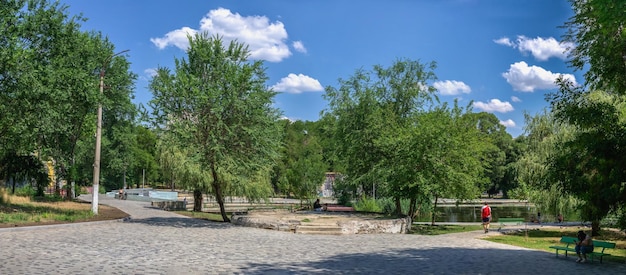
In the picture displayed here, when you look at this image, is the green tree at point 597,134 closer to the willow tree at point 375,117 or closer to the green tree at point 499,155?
the willow tree at point 375,117

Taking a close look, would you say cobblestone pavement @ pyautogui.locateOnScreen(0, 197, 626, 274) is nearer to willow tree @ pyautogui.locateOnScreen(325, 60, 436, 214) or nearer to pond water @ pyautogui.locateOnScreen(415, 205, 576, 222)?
willow tree @ pyautogui.locateOnScreen(325, 60, 436, 214)

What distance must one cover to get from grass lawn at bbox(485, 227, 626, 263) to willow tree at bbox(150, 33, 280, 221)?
11907 millimetres

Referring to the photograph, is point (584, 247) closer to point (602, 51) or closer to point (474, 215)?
point (602, 51)

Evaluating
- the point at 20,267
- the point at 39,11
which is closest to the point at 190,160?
the point at 39,11

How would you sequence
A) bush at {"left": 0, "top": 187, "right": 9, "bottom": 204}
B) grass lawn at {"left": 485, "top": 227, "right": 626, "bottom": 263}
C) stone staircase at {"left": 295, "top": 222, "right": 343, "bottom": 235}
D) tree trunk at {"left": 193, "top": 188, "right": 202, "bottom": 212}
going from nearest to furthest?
1. grass lawn at {"left": 485, "top": 227, "right": 626, "bottom": 263}
2. stone staircase at {"left": 295, "top": 222, "right": 343, "bottom": 235}
3. bush at {"left": 0, "top": 187, "right": 9, "bottom": 204}
4. tree trunk at {"left": 193, "top": 188, "right": 202, "bottom": 212}

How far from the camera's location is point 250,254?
13281mm

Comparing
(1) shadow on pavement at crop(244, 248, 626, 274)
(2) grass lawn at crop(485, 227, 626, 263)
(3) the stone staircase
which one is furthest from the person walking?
(3) the stone staircase

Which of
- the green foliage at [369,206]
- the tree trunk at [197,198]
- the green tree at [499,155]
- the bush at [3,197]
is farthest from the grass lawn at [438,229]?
the green tree at [499,155]

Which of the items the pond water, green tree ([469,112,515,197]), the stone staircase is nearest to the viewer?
the stone staircase

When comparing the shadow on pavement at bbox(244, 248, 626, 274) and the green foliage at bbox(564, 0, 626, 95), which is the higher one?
the green foliage at bbox(564, 0, 626, 95)

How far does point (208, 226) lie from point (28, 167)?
2071cm

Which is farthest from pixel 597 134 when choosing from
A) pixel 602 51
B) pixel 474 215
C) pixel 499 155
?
pixel 499 155

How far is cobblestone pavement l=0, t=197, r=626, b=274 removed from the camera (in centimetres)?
1082

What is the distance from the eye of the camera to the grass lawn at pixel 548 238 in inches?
677
